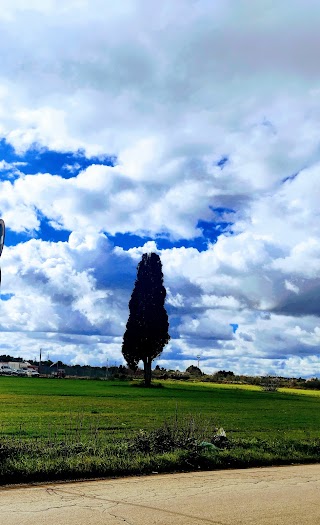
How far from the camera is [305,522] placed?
7902 millimetres

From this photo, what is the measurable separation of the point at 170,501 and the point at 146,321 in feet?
208

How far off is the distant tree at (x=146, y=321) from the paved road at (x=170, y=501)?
199 ft

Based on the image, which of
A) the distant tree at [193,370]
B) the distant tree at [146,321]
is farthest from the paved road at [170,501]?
the distant tree at [193,370]

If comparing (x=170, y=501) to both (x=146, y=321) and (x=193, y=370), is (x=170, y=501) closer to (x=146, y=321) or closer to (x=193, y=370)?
(x=146, y=321)

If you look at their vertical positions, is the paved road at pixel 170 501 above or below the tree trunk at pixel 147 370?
below

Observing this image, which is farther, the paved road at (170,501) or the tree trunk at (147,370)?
the tree trunk at (147,370)

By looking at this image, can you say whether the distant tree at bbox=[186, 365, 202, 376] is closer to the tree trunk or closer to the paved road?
the tree trunk

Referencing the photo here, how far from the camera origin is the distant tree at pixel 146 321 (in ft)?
237

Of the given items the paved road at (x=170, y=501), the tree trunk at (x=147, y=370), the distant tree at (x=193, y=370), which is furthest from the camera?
the distant tree at (x=193, y=370)

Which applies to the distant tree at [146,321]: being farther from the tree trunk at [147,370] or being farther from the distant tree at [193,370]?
the distant tree at [193,370]

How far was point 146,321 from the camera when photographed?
7238 cm

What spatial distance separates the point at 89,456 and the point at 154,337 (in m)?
59.9

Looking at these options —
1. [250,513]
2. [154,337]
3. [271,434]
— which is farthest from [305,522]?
[154,337]

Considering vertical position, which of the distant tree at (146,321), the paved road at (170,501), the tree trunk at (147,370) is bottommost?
the paved road at (170,501)
